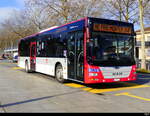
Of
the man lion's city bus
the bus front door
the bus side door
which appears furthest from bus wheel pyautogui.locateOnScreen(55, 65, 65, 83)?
the bus front door

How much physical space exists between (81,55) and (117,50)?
1563 mm

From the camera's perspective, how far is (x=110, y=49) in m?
8.25

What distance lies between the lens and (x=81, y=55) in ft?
27.8

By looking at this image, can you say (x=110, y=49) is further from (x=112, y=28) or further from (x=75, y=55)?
(x=75, y=55)

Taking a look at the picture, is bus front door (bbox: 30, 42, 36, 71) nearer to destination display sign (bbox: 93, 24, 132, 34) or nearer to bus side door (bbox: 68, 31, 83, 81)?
bus side door (bbox: 68, 31, 83, 81)

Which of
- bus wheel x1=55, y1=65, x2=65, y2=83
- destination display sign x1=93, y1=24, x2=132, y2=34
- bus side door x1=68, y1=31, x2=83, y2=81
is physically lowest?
bus wheel x1=55, y1=65, x2=65, y2=83

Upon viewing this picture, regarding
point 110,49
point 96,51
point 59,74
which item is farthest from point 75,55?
point 59,74

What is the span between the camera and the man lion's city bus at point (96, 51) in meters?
8.02

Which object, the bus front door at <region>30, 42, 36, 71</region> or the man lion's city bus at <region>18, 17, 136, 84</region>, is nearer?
the man lion's city bus at <region>18, 17, 136, 84</region>

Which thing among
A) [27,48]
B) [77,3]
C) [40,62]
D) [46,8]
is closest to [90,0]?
[77,3]

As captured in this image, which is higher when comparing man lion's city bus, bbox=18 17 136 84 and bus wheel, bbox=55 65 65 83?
man lion's city bus, bbox=18 17 136 84

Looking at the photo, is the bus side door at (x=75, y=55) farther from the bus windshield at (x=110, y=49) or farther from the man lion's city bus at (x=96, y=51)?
the bus windshield at (x=110, y=49)

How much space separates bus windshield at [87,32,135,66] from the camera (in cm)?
796

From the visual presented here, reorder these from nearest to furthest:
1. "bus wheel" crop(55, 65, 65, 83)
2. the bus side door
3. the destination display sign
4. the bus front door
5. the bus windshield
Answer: the bus windshield, the destination display sign, the bus side door, "bus wheel" crop(55, 65, 65, 83), the bus front door
